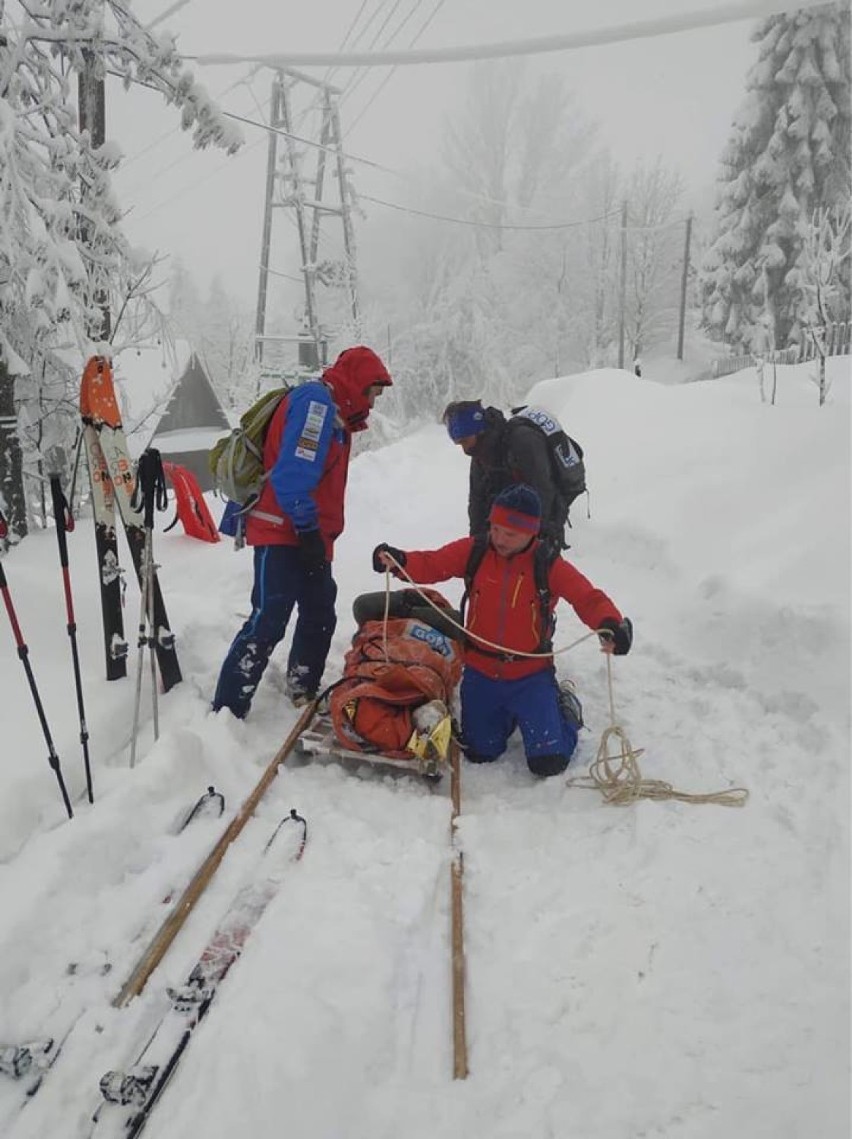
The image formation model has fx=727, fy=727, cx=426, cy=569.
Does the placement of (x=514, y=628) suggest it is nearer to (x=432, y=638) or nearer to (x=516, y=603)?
(x=516, y=603)

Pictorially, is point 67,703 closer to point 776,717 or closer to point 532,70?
point 776,717

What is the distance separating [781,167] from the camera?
2345cm

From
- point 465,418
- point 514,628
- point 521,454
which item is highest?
point 465,418

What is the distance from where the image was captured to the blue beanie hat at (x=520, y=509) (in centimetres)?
417

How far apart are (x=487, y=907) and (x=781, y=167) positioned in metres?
27.3

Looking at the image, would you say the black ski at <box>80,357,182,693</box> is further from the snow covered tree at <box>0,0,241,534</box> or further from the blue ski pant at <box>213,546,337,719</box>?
the snow covered tree at <box>0,0,241,534</box>

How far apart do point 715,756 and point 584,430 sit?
323 inches

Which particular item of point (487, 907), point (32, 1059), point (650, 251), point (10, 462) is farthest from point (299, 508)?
point (650, 251)

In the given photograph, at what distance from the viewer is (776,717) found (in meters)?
4.64

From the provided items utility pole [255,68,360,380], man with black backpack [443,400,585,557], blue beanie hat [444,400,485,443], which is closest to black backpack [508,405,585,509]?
man with black backpack [443,400,585,557]

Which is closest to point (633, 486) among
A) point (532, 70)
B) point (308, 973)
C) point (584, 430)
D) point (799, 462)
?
point (799, 462)

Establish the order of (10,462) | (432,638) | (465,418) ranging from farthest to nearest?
(10,462) → (465,418) → (432,638)

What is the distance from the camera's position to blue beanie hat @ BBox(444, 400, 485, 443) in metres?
5.07

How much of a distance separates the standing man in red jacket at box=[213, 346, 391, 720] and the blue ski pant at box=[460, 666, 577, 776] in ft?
3.74
